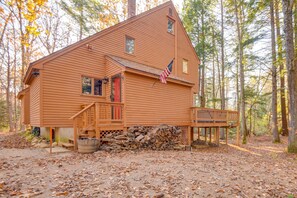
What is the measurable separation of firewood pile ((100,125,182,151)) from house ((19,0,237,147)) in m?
0.41

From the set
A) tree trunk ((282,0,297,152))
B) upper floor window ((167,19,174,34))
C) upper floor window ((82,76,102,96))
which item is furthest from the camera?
upper floor window ((167,19,174,34))

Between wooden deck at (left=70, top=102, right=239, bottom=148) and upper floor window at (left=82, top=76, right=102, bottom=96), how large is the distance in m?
0.98

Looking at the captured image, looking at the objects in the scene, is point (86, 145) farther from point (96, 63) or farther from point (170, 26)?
point (170, 26)

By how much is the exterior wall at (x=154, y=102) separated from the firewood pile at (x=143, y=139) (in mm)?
623

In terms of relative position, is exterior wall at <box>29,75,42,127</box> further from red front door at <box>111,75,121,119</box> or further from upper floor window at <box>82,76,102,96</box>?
red front door at <box>111,75,121,119</box>

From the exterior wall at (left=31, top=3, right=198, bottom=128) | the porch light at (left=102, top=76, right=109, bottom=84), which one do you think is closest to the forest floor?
the exterior wall at (left=31, top=3, right=198, bottom=128)

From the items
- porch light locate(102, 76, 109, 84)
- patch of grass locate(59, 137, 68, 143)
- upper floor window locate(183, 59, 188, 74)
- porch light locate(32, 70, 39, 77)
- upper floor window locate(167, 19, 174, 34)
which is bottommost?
patch of grass locate(59, 137, 68, 143)

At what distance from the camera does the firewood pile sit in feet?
25.0

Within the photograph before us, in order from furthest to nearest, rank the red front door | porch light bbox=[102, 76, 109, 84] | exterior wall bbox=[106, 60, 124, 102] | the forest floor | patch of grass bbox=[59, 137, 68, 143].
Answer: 1. porch light bbox=[102, 76, 109, 84]
2. exterior wall bbox=[106, 60, 124, 102]
3. the red front door
4. patch of grass bbox=[59, 137, 68, 143]
5. the forest floor

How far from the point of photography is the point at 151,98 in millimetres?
10125

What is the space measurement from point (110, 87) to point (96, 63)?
157 centimetres

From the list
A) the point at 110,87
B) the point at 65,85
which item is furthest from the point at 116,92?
the point at 65,85

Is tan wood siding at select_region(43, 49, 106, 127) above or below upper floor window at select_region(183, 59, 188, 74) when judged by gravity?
below

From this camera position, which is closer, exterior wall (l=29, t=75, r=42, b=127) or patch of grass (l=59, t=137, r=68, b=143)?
patch of grass (l=59, t=137, r=68, b=143)
